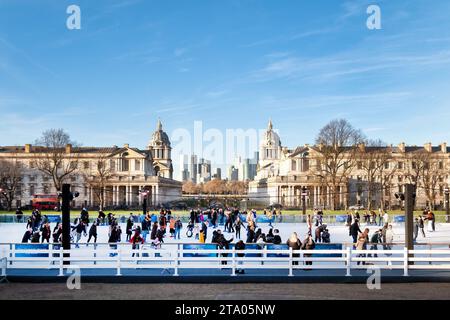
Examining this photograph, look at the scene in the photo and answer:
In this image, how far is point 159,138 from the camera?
6407 inches

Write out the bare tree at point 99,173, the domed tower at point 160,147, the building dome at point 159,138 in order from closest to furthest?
1. the bare tree at point 99,173
2. the domed tower at point 160,147
3. the building dome at point 159,138

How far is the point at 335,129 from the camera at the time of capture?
283ft

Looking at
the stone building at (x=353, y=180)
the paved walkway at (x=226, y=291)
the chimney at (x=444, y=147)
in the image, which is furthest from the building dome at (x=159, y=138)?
the paved walkway at (x=226, y=291)

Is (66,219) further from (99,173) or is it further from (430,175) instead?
(430,175)

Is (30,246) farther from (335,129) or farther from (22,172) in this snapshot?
(22,172)

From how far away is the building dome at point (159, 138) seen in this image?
16225 centimetres

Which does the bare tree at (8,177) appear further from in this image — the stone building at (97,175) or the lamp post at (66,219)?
the lamp post at (66,219)

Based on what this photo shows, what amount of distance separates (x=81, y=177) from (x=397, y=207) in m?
62.4

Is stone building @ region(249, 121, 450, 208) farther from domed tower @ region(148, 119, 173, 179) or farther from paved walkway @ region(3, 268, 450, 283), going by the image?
paved walkway @ region(3, 268, 450, 283)

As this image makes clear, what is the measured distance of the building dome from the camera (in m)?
162

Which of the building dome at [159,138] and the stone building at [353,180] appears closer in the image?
the stone building at [353,180]

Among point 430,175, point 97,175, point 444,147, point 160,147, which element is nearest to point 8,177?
point 97,175

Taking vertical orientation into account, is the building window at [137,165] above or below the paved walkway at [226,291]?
above
